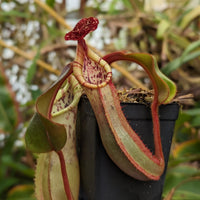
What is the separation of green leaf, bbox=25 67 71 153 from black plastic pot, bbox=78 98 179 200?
7cm

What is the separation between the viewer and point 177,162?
27.4 inches

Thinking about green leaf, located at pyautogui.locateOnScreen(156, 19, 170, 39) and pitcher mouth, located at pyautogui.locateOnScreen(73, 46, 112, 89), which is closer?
pitcher mouth, located at pyautogui.locateOnScreen(73, 46, 112, 89)

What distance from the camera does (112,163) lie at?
0.36 metres

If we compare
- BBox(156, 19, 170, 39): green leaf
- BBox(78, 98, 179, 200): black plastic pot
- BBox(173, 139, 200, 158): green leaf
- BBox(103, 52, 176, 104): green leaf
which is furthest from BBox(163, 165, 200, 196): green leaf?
BBox(156, 19, 170, 39): green leaf

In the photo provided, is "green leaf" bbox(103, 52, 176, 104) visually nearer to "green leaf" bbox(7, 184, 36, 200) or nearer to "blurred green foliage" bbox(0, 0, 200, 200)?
"blurred green foliage" bbox(0, 0, 200, 200)

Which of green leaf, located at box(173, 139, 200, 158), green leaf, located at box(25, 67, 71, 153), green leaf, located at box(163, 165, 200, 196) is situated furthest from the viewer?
green leaf, located at box(173, 139, 200, 158)

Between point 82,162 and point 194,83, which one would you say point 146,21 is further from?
point 82,162

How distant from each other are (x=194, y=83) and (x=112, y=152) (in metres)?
0.75

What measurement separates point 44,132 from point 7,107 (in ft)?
1.48

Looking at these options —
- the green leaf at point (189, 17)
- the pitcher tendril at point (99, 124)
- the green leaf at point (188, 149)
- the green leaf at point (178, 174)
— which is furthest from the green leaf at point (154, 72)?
the green leaf at point (189, 17)

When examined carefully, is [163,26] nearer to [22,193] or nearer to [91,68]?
[91,68]

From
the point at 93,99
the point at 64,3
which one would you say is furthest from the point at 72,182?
the point at 64,3

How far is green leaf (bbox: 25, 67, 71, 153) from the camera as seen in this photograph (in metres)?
0.30

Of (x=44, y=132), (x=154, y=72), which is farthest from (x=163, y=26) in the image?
(x=44, y=132)
